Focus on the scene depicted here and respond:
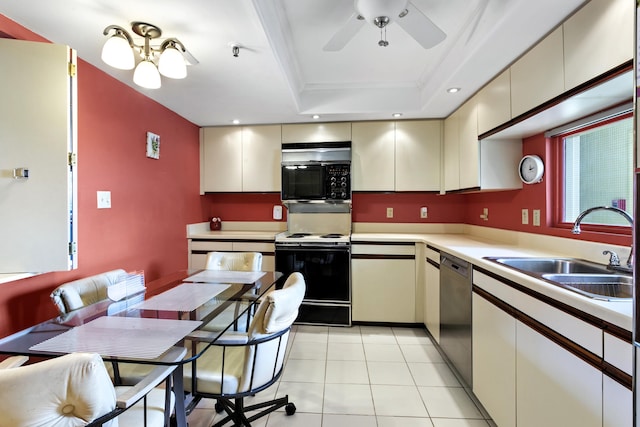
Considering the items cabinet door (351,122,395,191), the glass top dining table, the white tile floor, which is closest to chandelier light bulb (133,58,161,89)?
the glass top dining table

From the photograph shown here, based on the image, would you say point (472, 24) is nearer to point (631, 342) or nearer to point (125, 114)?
point (631, 342)

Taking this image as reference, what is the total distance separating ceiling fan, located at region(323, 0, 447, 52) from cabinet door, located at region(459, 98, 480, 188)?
1129 mm

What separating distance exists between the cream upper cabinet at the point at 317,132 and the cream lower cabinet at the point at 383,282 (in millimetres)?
1250

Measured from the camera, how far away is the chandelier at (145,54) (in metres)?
1.42

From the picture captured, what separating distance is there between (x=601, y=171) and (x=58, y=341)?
9.25ft

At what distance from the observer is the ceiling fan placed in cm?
132

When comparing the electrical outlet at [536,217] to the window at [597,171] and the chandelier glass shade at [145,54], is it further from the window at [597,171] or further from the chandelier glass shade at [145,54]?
the chandelier glass shade at [145,54]

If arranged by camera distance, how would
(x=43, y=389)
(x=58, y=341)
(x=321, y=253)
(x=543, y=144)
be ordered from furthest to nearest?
(x=321, y=253)
(x=543, y=144)
(x=58, y=341)
(x=43, y=389)

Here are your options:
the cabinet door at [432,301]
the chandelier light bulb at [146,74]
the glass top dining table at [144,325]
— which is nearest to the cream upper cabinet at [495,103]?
the cabinet door at [432,301]

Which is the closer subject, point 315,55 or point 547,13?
point 547,13

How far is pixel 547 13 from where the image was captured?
1.40m

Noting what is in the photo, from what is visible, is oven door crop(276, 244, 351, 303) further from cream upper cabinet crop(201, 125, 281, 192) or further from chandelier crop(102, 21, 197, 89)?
chandelier crop(102, 21, 197, 89)

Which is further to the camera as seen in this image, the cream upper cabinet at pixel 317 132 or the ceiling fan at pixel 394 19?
the cream upper cabinet at pixel 317 132

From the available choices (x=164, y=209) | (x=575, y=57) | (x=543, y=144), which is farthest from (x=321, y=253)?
(x=575, y=57)
